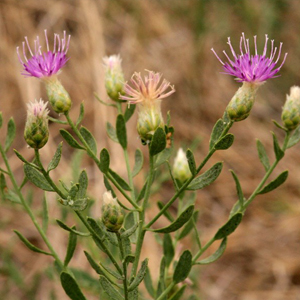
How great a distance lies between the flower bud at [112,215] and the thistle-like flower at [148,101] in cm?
16

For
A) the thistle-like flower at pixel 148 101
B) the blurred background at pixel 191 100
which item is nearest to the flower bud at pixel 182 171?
the thistle-like flower at pixel 148 101

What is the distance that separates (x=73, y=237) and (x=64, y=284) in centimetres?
13

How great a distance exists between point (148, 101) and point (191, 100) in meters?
2.75

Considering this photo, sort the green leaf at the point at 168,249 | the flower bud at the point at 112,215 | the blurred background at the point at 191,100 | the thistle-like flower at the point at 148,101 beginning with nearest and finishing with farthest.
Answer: the flower bud at the point at 112,215
the thistle-like flower at the point at 148,101
the green leaf at the point at 168,249
the blurred background at the point at 191,100

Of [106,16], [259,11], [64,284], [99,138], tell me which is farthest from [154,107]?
[106,16]

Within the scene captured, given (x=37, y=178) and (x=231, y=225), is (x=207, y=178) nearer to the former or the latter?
(x=231, y=225)

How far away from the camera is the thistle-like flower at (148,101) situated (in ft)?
3.05

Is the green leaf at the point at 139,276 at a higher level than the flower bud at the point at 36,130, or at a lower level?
lower

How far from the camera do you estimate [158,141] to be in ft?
2.83

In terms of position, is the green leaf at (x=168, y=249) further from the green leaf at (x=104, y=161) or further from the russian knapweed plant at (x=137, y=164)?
the green leaf at (x=104, y=161)

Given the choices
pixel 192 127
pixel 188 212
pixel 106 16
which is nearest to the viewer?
pixel 188 212

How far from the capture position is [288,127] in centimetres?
100

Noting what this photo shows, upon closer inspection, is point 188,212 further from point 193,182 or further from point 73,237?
point 73,237

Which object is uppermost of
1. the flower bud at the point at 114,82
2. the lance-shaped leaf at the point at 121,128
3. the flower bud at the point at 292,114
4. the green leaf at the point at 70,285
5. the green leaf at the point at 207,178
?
the flower bud at the point at 114,82
